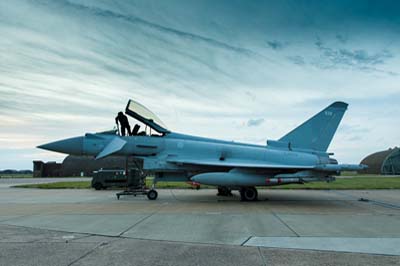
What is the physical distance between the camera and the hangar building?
75375mm

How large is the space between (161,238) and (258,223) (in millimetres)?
2734

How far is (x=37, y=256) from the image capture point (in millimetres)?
5008

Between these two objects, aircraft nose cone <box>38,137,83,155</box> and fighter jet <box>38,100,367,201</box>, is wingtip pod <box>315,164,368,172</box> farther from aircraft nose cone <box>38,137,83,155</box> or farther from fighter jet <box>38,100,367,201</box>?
aircraft nose cone <box>38,137,83,155</box>

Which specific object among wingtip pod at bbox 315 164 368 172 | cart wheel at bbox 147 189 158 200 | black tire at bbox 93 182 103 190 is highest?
wingtip pod at bbox 315 164 368 172

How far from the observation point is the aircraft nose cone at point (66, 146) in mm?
14258

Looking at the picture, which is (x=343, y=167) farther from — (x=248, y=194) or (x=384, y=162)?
(x=384, y=162)

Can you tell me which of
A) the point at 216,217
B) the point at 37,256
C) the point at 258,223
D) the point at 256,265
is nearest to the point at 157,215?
the point at 216,217

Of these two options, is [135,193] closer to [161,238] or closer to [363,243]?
[161,238]

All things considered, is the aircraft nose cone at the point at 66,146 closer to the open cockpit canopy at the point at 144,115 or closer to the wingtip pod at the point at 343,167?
the open cockpit canopy at the point at 144,115

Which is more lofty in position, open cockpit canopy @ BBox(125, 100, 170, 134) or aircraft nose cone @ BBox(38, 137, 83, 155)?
open cockpit canopy @ BBox(125, 100, 170, 134)

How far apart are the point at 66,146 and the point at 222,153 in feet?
21.5

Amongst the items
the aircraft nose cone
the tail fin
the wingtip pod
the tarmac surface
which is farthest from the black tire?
the wingtip pod

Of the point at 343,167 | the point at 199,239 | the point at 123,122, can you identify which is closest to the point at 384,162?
the point at 343,167

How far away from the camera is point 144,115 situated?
48.0 feet
